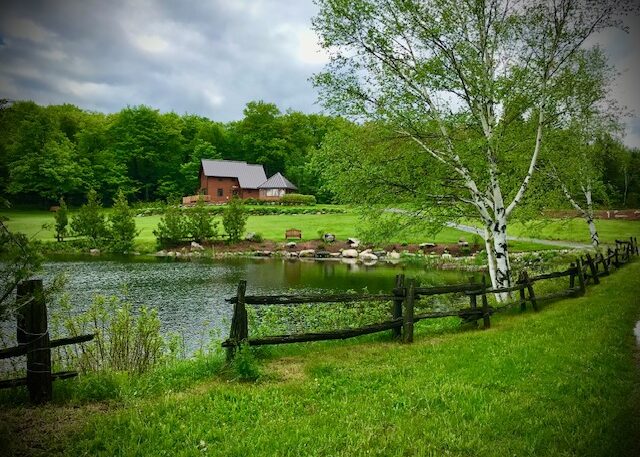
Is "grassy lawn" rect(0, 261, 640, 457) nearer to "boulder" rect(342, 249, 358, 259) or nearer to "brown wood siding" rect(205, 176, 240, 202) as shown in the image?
"boulder" rect(342, 249, 358, 259)

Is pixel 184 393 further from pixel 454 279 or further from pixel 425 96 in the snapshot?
pixel 454 279

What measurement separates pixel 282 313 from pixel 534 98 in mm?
13244

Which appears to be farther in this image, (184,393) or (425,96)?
(425,96)

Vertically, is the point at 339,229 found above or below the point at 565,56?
below

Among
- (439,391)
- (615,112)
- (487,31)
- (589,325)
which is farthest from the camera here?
(615,112)

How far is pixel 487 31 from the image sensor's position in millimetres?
16109

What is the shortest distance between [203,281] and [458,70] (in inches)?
808

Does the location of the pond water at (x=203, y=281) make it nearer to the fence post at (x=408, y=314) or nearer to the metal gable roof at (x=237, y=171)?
the fence post at (x=408, y=314)

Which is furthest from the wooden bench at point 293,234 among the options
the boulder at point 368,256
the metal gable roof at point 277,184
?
the metal gable roof at point 277,184

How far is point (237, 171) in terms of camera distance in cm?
9025

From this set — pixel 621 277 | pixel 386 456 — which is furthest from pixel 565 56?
pixel 386 456

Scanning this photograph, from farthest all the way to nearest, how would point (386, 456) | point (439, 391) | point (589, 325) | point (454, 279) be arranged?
1. point (454, 279)
2. point (589, 325)
3. point (439, 391)
4. point (386, 456)

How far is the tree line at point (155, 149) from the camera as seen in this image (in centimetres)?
7669

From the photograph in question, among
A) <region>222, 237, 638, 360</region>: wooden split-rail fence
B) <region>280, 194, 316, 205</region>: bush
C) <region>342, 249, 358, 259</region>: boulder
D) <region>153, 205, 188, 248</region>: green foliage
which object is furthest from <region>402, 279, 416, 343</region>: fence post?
<region>280, 194, 316, 205</region>: bush
